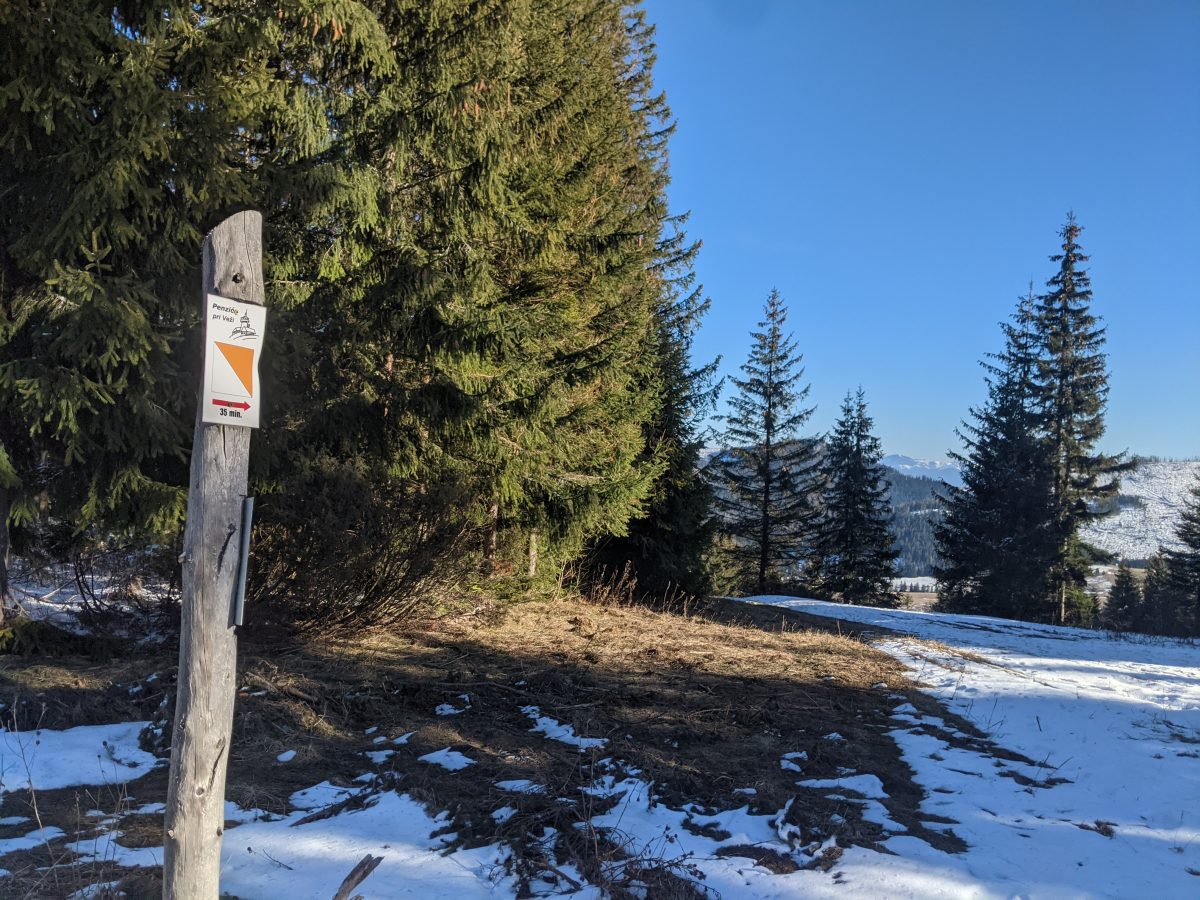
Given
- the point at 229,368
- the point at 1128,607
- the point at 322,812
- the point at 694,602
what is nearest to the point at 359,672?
the point at 322,812

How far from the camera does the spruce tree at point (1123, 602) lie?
1304 inches

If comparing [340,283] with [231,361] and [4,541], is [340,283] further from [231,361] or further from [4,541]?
[231,361]

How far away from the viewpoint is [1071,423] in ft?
95.2

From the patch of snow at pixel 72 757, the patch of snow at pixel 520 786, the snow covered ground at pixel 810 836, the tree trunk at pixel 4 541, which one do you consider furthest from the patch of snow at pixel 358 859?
the tree trunk at pixel 4 541

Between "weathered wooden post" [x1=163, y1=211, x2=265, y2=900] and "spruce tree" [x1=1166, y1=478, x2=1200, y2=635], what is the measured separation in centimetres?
3987

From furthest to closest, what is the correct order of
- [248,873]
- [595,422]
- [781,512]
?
[781,512], [595,422], [248,873]

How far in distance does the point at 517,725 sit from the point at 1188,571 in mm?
41399

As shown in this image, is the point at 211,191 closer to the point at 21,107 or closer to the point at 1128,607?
the point at 21,107

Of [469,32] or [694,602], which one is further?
[694,602]

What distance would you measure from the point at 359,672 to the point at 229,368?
14.4ft

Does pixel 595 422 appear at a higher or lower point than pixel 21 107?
lower

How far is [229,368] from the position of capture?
2.73 m

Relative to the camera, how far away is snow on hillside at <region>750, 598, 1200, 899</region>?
3.52m

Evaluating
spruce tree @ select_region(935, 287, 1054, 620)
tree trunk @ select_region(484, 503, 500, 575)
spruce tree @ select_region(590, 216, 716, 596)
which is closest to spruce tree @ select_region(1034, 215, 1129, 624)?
spruce tree @ select_region(935, 287, 1054, 620)
